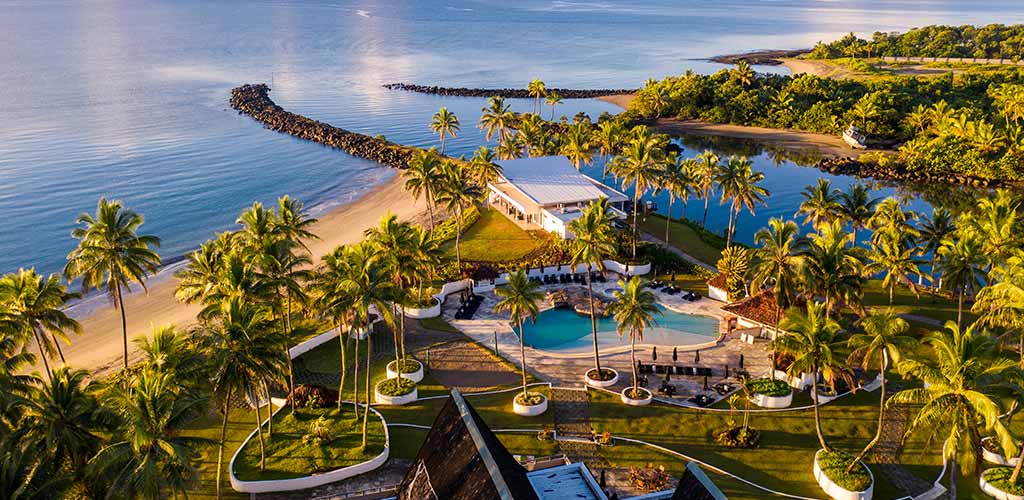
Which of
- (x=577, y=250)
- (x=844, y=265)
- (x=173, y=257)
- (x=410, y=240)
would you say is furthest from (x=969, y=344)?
(x=173, y=257)

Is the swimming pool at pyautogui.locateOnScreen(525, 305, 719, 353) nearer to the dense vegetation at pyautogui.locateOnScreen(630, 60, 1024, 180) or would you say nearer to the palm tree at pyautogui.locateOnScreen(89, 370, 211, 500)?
the palm tree at pyautogui.locateOnScreen(89, 370, 211, 500)

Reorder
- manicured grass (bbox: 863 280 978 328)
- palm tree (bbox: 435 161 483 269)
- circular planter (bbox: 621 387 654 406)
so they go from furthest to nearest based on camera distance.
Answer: palm tree (bbox: 435 161 483 269)
manicured grass (bbox: 863 280 978 328)
circular planter (bbox: 621 387 654 406)

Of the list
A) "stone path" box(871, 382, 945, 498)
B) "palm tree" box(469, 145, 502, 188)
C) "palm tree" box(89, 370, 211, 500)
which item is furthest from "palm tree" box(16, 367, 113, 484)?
"palm tree" box(469, 145, 502, 188)

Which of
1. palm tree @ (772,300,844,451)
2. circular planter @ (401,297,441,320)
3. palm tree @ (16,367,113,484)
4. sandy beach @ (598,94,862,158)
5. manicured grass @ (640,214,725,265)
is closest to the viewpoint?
palm tree @ (16,367,113,484)

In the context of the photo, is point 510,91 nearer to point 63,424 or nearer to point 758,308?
point 758,308

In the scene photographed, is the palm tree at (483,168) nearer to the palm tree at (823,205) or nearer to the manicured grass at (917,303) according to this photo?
the palm tree at (823,205)

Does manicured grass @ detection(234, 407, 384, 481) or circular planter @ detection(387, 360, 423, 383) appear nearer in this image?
manicured grass @ detection(234, 407, 384, 481)

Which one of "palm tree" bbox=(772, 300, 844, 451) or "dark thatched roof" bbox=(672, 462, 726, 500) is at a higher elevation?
"palm tree" bbox=(772, 300, 844, 451)

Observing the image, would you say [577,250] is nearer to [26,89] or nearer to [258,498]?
[258,498]
